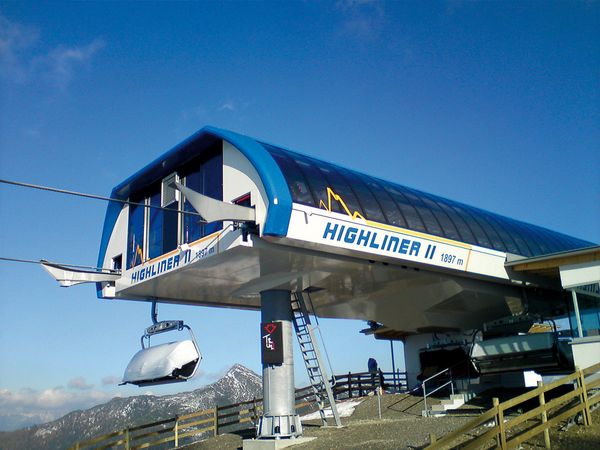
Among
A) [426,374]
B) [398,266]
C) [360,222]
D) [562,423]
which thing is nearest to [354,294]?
[398,266]

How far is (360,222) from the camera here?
15766 millimetres

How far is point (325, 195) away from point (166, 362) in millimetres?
6333

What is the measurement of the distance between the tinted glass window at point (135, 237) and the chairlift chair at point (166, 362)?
7.10 feet

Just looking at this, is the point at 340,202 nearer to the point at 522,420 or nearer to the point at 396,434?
the point at 396,434

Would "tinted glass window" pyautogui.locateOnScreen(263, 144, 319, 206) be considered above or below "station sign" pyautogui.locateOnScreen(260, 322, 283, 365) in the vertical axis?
above

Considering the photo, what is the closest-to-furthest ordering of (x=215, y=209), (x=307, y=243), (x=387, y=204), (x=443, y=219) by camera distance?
1. (x=215, y=209)
2. (x=307, y=243)
3. (x=387, y=204)
4. (x=443, y=219)

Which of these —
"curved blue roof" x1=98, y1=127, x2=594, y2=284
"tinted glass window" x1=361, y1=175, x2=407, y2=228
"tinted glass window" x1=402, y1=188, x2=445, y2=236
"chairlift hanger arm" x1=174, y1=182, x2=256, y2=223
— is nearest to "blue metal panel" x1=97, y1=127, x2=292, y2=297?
"curved blue roof" x1=98, y1=127, x2=594, y2=284

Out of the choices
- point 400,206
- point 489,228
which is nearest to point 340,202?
point 400,206

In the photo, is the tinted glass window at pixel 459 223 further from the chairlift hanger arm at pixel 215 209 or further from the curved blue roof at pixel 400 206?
the chairlift hanger arm at pixel 215 209

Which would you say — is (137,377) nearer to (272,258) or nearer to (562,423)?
(272,258)

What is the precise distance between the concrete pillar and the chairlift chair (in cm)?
213

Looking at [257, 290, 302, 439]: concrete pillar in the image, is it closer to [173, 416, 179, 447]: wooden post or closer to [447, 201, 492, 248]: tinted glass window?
[173, 416, 179, 447]: wooden post

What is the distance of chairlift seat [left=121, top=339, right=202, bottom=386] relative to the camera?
1667 centimetres

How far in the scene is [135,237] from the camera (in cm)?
1898
